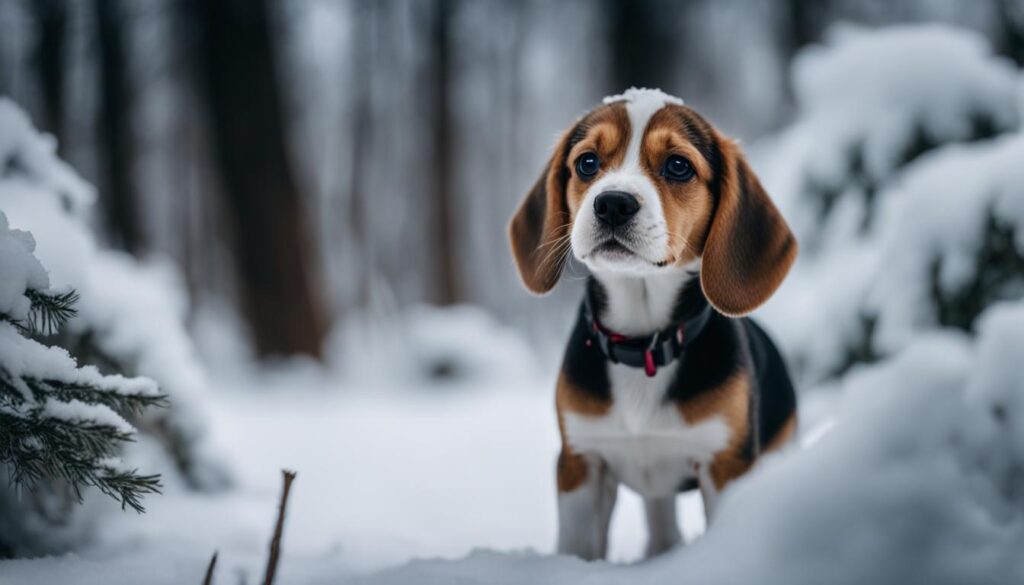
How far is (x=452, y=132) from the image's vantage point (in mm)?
13430

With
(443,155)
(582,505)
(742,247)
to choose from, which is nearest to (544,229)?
(742,247)

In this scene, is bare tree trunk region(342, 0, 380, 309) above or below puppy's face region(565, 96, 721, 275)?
above

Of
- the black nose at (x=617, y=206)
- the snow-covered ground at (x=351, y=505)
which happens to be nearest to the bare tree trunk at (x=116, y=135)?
the snow-covered ground at (x=351, y=505)

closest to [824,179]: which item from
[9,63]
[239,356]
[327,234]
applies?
[9,63]

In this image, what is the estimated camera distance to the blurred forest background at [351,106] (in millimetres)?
8852

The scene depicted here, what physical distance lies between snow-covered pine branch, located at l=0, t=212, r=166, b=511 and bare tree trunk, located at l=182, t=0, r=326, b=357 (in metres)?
7.15

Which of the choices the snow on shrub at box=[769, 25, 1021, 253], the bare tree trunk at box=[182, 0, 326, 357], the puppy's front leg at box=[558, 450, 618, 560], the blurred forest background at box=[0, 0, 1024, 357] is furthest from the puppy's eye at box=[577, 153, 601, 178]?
the bare tree trunk at box=[182, 0, 326, 357]

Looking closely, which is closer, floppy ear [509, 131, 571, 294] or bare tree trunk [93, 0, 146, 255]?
floppy ear [509, 131, 571, 294]

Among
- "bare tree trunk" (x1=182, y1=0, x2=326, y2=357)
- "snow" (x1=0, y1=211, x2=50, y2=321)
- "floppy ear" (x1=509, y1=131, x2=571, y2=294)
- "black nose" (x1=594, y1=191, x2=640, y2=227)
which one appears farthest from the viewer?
"bare tree trunk" (x1=182, y1=0, x2=326, y2=357)

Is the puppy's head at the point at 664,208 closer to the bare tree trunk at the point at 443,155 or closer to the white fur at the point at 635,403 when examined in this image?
the white fur at the point at 635,403

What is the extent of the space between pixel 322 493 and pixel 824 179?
3.44 metres

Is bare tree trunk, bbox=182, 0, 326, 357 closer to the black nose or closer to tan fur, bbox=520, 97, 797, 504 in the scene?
tan fur, bbox=520, 97, 797, 504

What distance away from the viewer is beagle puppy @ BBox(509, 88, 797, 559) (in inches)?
90.4

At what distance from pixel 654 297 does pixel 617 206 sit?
45 cm
